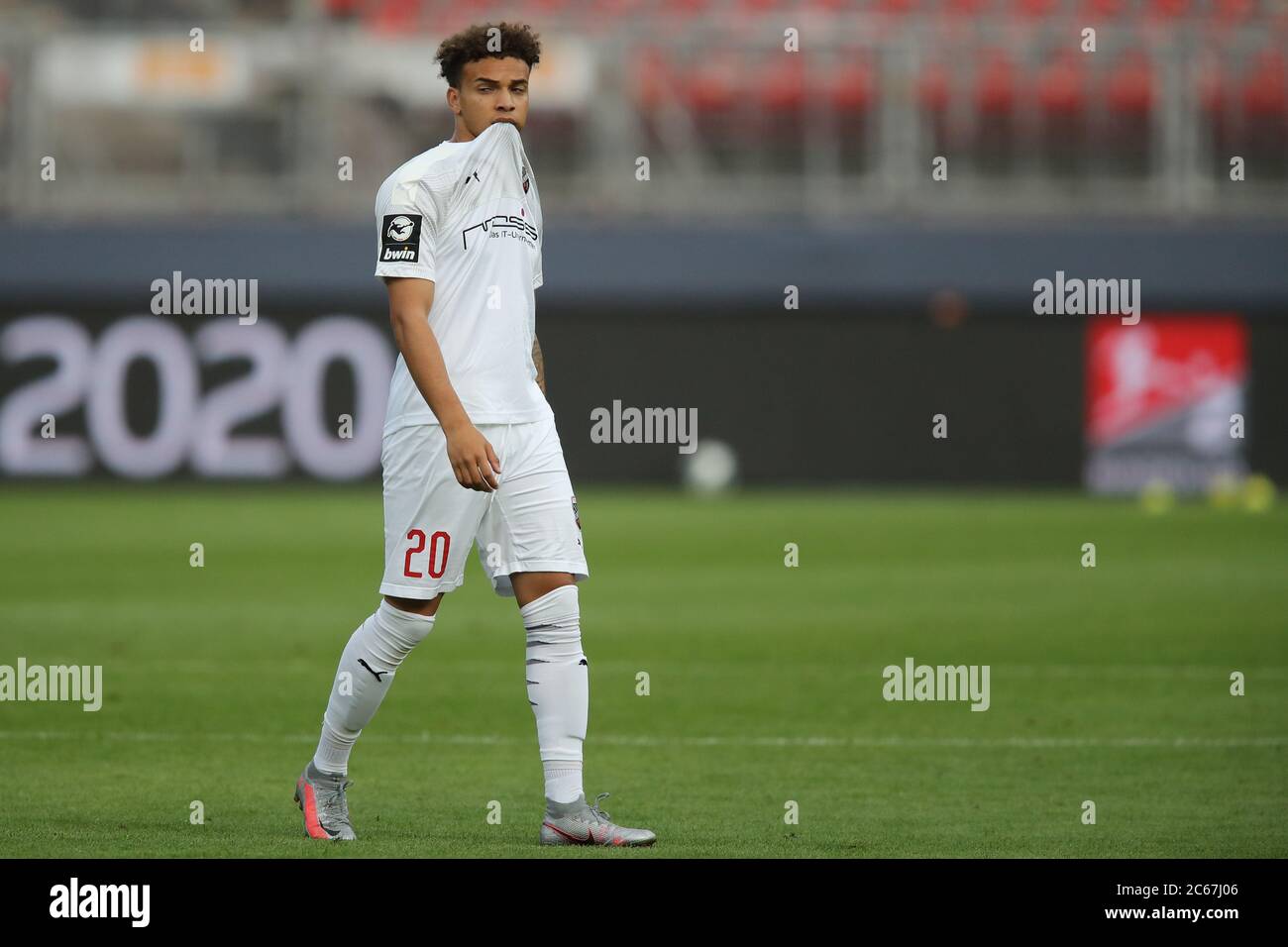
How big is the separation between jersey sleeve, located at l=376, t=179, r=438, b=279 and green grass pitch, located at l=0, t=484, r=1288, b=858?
148cm

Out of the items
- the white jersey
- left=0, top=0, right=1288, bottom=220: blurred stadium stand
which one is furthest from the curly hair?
left=0, top=0, right=1288, bottom=220: blurred stadium stand

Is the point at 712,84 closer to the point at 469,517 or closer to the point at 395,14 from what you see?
the point at 395,14

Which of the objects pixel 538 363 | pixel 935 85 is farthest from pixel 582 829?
pixel 935 85

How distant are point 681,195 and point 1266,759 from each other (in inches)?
666

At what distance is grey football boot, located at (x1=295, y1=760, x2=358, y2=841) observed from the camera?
554 centimetres

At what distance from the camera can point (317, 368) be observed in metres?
22.3

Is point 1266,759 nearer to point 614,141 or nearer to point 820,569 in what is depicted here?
point 820,569

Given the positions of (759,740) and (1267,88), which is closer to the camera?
(759,740)

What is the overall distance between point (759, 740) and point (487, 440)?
2611mm

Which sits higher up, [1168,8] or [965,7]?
[965,7]

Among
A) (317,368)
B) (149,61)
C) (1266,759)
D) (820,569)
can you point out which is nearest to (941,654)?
(1266,759)

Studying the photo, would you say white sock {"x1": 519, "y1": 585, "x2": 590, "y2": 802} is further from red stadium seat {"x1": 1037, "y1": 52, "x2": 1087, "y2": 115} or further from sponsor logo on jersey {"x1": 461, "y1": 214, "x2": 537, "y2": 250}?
red stadium seat {"x1": 1037, "y1": 52, "x2": 1087, "y2": 115}

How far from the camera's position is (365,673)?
5.58 m

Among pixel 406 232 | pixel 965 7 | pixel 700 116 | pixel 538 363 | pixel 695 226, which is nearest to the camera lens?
pixel 406 232
